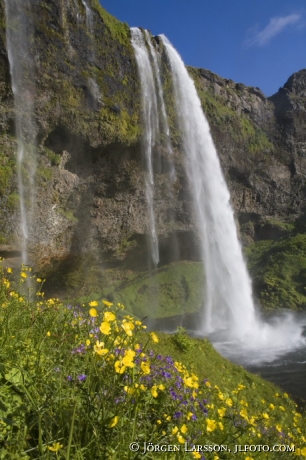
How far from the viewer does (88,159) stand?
93.8ft

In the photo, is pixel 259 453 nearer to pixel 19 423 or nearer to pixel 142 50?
pixel 19 423

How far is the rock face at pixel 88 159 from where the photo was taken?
24.5m

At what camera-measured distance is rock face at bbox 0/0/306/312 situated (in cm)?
2452

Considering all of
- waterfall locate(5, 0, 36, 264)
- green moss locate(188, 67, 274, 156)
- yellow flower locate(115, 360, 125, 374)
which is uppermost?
green moss locate(188, 67, 274, 156)

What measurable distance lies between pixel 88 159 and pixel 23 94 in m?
7.20

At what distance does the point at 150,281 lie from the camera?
129 ft

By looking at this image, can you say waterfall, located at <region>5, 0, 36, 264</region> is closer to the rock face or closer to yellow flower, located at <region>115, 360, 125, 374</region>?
the rock face

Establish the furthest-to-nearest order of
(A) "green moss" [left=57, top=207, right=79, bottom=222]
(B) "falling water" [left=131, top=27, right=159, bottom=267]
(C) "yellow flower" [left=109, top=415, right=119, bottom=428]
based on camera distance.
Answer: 1. (B) "falling water" [left=131, top=27, right=159, bottom=267]
2. (A) "green moss" [left=57, top=207, right=79, bottom=222]
3. (C) "yellow flower" [left=109, top=415, right=119, bottom=428]

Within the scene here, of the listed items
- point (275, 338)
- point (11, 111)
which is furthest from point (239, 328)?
point (11, 111)

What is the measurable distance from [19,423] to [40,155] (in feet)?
84.1

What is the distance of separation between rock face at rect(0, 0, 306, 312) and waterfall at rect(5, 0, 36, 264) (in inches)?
14.7

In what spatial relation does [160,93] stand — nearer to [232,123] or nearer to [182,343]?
[232,123]

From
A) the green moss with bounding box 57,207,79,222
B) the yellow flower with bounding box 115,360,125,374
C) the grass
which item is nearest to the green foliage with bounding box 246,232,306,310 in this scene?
the green moss with bounding box 57,207,79,222

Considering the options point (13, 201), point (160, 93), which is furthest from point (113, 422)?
point (160, 93)
